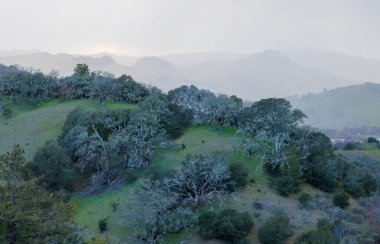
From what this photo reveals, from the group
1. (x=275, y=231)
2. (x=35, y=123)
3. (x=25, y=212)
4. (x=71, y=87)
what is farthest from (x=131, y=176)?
(x=71, y=87)

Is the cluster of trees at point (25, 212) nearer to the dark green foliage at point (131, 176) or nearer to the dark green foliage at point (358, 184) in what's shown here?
the dark green foliage at point (131, 176)

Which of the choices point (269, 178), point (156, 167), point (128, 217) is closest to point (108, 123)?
point (156, 167)

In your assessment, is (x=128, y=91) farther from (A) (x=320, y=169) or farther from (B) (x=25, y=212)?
(B) (x=25, y=212)

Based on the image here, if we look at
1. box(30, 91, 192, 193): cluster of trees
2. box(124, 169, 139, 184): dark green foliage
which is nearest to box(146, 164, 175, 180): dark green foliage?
box(124, 169, 139, 184): dark green foliage

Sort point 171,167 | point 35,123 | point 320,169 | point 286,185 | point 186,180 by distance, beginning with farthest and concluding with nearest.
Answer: point 35,123, point 171,167, point 320,169, point 286,185, point 186,180

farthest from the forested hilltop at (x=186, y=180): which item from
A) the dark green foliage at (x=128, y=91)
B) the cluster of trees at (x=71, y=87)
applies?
the dark green foliage at (x=128, y=91)

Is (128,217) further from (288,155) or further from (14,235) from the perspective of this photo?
(288,155)
